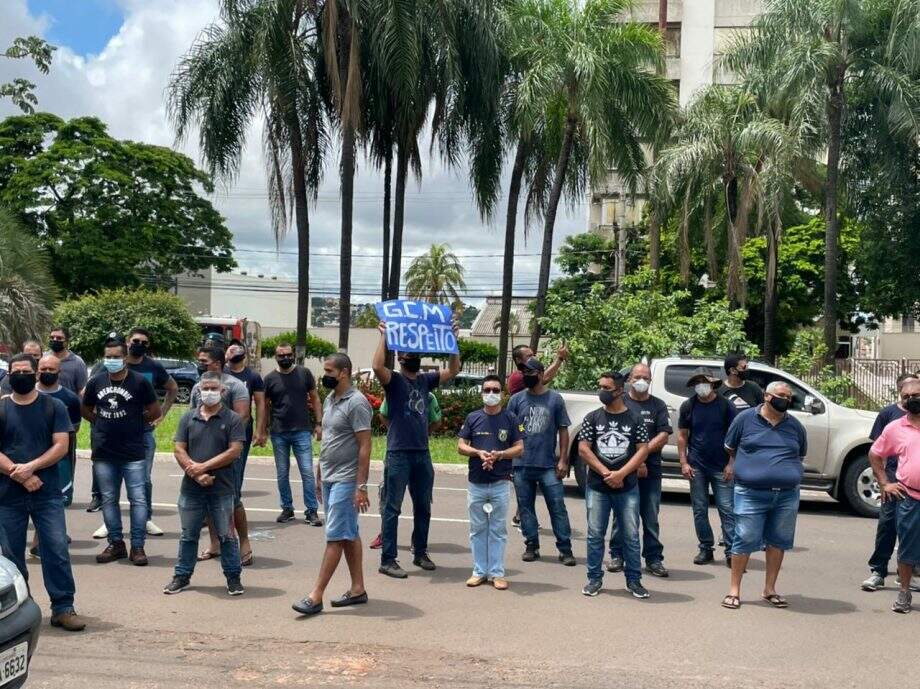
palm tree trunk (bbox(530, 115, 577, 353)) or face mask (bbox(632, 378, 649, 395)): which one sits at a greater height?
palm tree trunk (bbox(530, 115, 577, 353))

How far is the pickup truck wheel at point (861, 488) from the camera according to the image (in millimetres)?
12375

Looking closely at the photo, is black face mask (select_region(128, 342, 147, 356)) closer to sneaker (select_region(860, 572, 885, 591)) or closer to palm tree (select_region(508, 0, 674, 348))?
sneaker (select_region(860, 572, 885, 591))

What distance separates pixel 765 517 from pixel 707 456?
1.72 m

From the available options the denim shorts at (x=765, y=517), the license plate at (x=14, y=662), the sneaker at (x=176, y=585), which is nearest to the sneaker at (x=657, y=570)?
the denim shorts at (x=765, y=517)

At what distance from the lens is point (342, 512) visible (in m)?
7.11

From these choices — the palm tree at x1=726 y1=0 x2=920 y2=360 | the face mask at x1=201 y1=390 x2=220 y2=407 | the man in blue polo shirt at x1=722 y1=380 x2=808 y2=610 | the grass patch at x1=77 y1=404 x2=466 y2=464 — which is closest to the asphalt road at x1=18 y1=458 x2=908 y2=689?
the man in blue polo shirt at x1=722 y1=380 x2=808 y2=610

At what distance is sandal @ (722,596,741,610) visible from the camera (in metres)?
7.63

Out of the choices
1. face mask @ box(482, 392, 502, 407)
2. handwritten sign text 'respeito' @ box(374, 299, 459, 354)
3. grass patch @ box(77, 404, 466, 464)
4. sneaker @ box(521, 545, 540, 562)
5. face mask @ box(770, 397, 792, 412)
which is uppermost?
handwritten sign text 'respeito' @ box(374, 299, 459, 354)

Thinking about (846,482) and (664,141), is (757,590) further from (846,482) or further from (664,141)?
(664,141)

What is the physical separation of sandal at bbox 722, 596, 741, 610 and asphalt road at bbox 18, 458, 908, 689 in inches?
3.4

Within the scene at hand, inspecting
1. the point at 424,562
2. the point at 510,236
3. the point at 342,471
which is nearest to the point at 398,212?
the point at 510,236

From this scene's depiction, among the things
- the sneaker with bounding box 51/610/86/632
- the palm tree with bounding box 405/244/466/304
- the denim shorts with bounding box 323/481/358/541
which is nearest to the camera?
the sneaker with bounding box 51/610/86/632

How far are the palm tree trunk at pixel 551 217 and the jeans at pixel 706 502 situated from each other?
45.6 feet

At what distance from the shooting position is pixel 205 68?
22.8 meters
